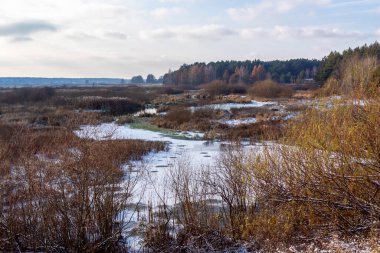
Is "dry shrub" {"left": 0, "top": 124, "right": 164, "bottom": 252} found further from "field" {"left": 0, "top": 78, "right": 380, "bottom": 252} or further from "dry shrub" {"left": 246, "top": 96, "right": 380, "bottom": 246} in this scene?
"dry shrub" {"left": 246, "top": 96, "right": 380, "bottom": 246}

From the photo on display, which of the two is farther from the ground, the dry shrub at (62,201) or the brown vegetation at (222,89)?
the brown vegetation at (222,89)

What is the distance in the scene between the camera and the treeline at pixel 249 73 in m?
90.5

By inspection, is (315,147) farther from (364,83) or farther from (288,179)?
(364,83)

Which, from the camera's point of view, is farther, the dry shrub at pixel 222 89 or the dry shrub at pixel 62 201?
the dry shrub at pixel 222 89

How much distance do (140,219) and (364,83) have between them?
18.2 feet

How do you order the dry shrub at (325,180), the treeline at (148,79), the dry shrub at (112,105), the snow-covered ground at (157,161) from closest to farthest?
1. the dry shrub at (325,180)
2. the snow-covered ground at (157,161)
3. the dry shrub at (112,105)
4. the treeline at (148,79)

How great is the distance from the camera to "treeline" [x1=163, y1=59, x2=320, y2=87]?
90.5 m

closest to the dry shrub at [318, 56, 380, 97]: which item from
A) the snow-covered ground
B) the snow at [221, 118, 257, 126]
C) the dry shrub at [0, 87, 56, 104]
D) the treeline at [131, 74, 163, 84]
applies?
the snow-covered ground

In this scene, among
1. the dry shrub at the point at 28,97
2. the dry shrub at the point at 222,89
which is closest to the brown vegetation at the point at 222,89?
the dry shrub at the point at 222,89

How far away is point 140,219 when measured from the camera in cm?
823

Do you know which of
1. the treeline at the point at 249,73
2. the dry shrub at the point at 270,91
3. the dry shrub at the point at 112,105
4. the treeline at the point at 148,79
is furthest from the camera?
the treeline at the point at 148,79

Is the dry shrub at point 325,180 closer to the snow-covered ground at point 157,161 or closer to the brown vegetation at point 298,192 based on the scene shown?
the brown vegetation at point 298,192

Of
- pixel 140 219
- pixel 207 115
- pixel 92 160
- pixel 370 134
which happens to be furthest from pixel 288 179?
pixel 207 115

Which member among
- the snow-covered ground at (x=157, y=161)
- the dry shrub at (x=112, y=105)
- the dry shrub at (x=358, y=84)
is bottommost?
the snow-covered ground at (x=157, y=161)
